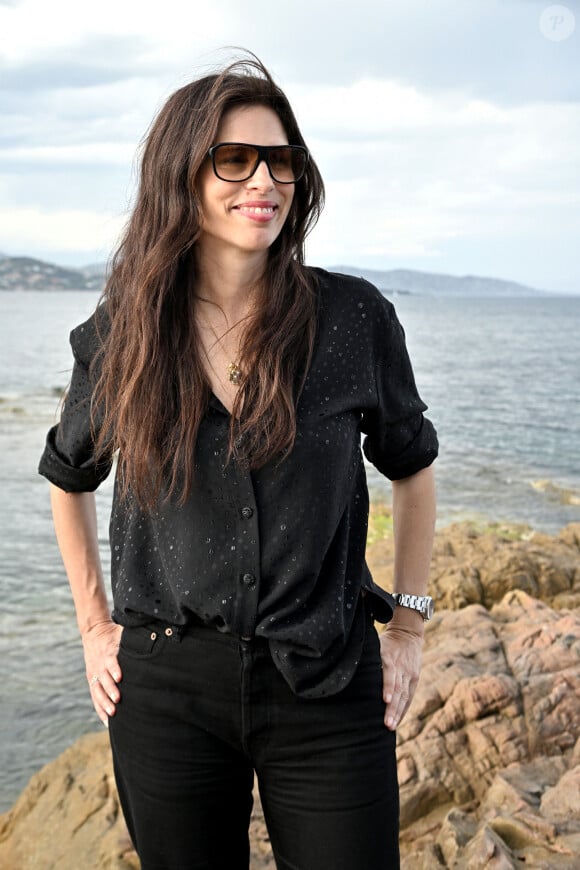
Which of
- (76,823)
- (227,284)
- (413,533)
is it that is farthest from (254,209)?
(76,823)

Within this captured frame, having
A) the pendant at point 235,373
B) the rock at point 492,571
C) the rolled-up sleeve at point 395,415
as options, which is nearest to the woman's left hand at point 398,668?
the rolled-up sleeve at point 395,415

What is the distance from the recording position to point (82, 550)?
272 cm

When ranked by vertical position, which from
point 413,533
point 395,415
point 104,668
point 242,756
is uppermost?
point 395,415

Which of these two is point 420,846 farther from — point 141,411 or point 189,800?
point 141,411

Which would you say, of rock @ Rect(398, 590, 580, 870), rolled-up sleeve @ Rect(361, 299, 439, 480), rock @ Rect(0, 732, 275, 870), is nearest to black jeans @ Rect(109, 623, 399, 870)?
rolled-up sleeve @ Rect(361, 299, 439, 480)

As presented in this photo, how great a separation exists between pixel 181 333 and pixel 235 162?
436 millimetres

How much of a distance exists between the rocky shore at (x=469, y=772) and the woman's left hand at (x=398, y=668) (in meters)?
0.74

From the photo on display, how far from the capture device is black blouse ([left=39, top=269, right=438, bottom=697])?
86.5 inches

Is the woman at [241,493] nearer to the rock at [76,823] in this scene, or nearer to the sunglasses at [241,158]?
the sunglasses at [241,158]

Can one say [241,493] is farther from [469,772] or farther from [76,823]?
[76,823]

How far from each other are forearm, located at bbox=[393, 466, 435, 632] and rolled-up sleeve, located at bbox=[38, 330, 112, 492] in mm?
777

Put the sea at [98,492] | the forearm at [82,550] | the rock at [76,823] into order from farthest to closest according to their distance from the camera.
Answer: the sea at [98,492], the rock at [76,823], the forearm at [82,550]

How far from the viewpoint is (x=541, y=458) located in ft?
63.8

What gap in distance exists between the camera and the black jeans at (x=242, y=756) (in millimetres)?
2195
